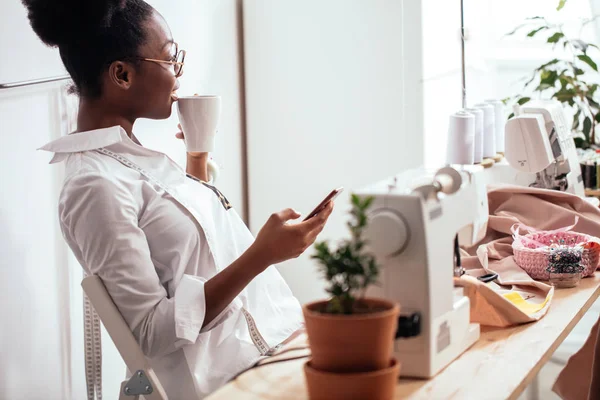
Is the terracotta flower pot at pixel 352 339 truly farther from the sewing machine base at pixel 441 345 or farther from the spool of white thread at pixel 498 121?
the spool of white thread at pixel 498 121

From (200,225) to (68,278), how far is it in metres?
0.79

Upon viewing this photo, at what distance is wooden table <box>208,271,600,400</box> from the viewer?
44.4 inches

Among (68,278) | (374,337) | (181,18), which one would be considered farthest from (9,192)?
(374,337)

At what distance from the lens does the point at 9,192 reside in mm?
2045

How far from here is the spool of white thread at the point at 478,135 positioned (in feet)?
8.75

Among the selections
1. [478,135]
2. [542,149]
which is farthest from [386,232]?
[478,135]

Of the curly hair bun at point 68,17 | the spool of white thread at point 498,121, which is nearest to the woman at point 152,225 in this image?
the curly hair bun at point 68,17

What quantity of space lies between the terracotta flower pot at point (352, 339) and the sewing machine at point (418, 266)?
5.9 inches

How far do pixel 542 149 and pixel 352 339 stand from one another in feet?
4.43

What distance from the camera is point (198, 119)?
5.99 feet

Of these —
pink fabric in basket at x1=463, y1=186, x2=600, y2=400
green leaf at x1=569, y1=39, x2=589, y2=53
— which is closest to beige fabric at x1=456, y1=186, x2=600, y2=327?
pink fabric in basket at x1=463, y1=186, x2=600, y2=400

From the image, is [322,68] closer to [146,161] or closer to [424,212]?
[146,161]

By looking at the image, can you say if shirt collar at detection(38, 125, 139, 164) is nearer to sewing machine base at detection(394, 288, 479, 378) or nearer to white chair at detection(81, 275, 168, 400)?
white chair at detection(81, 275, 168, 400)

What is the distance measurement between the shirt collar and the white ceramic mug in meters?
0.21
